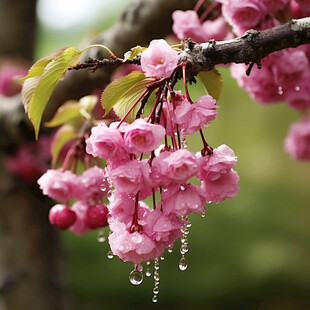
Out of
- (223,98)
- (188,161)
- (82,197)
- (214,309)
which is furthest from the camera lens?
(223,98)

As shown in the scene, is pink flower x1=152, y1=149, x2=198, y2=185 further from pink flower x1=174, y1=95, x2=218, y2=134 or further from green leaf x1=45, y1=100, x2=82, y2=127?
green leaf x1=45, y1=100, x2=82, y2=127

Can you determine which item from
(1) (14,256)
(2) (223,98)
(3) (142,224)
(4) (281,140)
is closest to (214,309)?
(4) (281,140)

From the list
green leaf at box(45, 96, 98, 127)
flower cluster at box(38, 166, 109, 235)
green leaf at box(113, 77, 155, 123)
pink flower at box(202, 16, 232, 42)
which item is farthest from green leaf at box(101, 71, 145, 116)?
pink flower at box(202, 16, 232, 42)

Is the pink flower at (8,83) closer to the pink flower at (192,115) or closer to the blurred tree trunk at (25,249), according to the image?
the blurred tree trunk at (25,249)

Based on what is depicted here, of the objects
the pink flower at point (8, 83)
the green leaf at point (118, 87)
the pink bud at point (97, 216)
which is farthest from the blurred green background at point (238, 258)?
the green leaf at point (118, 87)

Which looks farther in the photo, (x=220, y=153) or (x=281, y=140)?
A: (x=281, y=140)

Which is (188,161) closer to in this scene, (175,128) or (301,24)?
(175,128)
